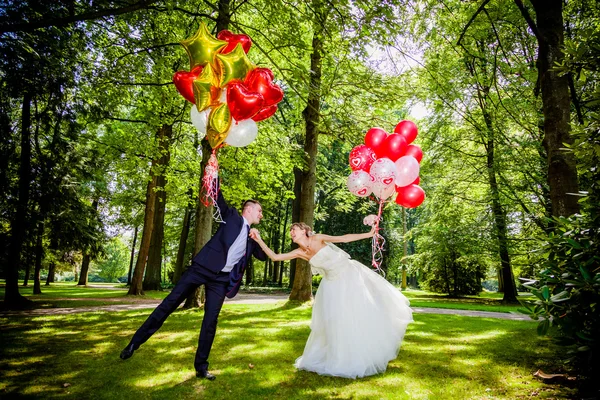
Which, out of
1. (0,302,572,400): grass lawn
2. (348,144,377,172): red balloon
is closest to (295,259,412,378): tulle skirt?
(0,302,572,400): grass lawn

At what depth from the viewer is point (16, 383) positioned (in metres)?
3.98

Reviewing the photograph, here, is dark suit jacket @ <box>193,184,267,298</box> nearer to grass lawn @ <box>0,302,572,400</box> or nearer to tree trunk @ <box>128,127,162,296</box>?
grass lawn @ <box>0,302,572,400</box>

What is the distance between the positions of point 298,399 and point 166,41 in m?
10.4

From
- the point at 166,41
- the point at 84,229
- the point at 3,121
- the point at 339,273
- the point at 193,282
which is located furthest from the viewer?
the point at 84,229

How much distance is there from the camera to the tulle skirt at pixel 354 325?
4.66 meters

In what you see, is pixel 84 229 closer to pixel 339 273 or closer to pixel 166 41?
pixel 166 41

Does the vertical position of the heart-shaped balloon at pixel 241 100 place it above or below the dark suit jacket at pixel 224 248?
above

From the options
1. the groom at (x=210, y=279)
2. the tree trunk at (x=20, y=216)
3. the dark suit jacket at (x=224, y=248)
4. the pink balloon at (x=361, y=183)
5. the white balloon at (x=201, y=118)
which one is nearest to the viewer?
the groom at (x=210, y=279)

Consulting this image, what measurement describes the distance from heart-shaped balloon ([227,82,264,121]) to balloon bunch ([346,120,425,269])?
195 cm

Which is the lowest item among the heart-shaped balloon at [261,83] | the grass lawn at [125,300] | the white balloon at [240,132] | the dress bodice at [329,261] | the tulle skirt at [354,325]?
the grass lawn at [125,300]

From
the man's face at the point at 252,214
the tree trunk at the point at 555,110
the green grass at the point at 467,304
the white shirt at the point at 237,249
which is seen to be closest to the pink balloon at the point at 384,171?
the man's face at the point at 252,214

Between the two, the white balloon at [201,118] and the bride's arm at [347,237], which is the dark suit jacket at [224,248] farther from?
the bride's arm at [347,237]

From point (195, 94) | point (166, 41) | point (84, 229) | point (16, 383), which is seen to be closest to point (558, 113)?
point (195, 94)

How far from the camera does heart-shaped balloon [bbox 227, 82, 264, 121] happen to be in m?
4.29
